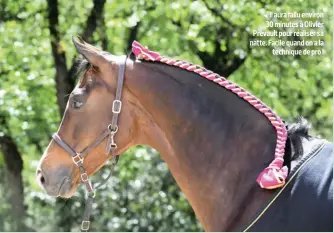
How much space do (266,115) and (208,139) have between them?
267 mm

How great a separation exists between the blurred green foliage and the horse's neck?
400 cm

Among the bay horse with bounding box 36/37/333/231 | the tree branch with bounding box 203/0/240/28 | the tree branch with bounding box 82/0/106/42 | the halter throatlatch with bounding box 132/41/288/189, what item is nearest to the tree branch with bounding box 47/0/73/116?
the tree branch with bounding box 82/0/106/42

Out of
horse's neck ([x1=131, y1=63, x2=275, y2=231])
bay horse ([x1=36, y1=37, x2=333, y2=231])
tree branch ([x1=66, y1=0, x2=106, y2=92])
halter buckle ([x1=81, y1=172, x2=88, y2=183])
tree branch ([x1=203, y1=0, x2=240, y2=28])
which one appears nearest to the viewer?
bay horse ([x1=36, y1=37, x2=333, y2=231])

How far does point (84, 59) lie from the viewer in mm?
2824

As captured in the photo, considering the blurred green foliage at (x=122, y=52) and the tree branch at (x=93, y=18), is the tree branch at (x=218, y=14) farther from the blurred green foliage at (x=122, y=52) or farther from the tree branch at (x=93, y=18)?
the tree branch at (x=93, y=18)

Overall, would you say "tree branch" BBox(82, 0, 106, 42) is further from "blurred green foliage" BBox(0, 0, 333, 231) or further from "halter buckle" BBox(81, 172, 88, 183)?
"halter buckle" BBox(81, 172, 88, 183)

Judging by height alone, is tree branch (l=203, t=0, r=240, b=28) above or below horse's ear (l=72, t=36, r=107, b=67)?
below

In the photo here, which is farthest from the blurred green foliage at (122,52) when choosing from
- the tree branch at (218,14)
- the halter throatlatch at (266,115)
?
the halter throatlatch at (266,115)

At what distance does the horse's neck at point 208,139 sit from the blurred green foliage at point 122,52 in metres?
4.00

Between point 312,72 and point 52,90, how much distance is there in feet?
11.0

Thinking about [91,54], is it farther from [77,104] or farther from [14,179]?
[14,179]

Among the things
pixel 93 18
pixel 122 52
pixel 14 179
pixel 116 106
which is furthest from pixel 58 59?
pixel 116 106

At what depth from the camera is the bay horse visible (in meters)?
2.32

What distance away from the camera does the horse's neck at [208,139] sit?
2.46 meters
